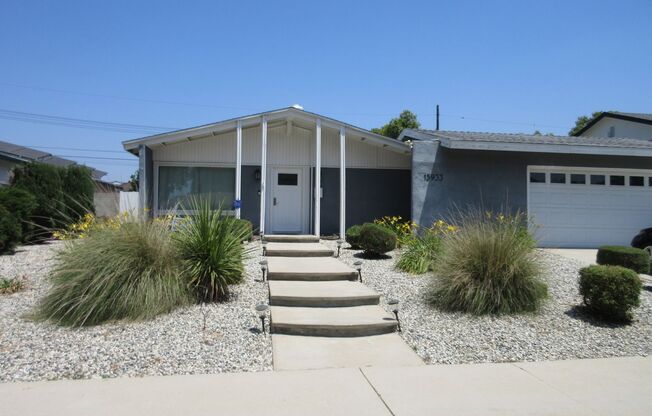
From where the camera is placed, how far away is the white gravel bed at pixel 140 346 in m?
4.53

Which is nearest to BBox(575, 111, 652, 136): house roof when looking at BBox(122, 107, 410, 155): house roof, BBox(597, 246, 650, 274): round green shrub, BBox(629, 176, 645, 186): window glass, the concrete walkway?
BBox(629, 176, 645, 186): window glass

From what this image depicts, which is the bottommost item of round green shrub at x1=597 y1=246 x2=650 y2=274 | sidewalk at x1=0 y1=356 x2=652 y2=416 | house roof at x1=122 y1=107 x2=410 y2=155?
sidewalk at x1=0 y1=356 x2=652 y2=416

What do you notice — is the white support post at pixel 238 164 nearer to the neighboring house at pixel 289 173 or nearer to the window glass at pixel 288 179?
the neighboring house at pixel 289 173

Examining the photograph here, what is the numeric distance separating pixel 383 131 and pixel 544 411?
95.6 ft

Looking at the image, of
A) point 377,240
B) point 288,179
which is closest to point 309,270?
point 377,240

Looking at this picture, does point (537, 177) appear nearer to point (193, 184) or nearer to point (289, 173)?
point (289, 173)

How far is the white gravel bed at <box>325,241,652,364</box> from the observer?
5.23 m

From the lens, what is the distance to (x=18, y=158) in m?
17.8

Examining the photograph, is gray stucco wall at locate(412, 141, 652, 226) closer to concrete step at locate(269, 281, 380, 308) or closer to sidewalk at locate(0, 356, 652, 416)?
concrete step at locate(269, 281, 380, 308)

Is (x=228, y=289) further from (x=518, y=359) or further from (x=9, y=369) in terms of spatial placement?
(x=518, y=359)

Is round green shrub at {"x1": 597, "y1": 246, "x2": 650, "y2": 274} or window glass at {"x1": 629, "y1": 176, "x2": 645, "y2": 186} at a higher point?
window glass at {"x1": 629, "y1": 176, "x2": 645, "y2": 186}

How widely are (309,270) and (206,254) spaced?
203cm

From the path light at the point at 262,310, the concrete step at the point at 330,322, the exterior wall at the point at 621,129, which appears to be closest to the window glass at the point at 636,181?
the exterior wall at the point at 621,129

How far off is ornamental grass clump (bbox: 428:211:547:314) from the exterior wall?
1808cm
